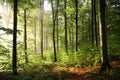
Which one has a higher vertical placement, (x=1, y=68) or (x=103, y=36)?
(x=103, y=36)

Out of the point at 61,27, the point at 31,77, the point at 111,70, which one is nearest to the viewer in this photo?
the point at 111,70

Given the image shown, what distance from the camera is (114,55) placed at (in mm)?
16922

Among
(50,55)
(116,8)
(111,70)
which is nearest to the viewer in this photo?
(111,70)

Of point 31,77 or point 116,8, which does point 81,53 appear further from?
point 116,8

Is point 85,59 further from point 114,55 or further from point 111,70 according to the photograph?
point 111,70

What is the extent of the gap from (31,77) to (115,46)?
8.38m

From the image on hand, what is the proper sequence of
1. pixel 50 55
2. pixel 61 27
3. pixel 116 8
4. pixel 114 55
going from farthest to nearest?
pixel 61 27 < pixel 50 55 < pixel 116 8 < pixel 114 55

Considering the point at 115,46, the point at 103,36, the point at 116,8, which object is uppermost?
the point at 116,8

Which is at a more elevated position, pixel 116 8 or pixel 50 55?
pixel 116 8

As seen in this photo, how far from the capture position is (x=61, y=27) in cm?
4225

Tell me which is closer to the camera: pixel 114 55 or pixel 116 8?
pixel 114 55

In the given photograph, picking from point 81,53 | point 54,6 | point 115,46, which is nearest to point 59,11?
point 54,6

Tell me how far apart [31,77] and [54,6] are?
681 inches

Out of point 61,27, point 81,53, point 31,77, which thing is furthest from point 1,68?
point 61,27
